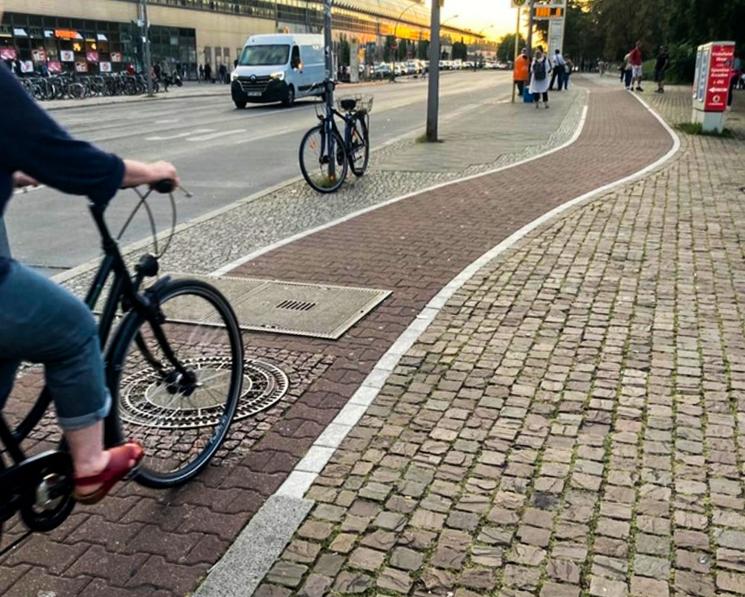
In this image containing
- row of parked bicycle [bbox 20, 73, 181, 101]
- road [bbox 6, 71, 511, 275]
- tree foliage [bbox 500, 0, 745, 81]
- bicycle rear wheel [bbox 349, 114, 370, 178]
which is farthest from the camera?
row of parked bicycle [bbox 20, 73, 181, 101]

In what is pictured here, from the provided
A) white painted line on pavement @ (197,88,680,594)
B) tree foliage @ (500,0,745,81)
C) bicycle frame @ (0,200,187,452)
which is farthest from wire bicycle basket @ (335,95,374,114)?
tree foliage @ (500,0,745,81)

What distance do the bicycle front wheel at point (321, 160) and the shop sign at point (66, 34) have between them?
137 ft

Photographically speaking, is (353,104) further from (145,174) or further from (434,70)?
(145,174)

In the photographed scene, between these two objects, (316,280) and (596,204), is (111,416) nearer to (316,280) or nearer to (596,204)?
(316,280)

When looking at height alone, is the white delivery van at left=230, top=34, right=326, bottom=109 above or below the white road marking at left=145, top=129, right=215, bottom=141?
above

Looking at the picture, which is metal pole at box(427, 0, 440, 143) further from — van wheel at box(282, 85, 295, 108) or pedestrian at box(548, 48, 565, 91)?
pedestrian at box(548, 48, 565, 91)

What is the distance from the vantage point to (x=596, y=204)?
9.34 metres

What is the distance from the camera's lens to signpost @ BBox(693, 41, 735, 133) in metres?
15.8

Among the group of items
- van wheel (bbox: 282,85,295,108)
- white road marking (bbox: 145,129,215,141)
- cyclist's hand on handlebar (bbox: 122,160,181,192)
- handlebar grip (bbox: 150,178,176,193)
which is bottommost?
white road marking (bbox: 145,129,215,141)

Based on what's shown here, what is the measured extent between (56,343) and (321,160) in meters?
8.59

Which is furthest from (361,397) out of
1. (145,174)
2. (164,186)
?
(145,174)

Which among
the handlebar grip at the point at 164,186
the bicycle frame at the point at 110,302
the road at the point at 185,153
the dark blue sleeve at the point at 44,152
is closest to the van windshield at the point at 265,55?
the road at the point at 185,153

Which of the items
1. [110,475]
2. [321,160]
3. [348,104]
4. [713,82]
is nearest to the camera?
[110,475]

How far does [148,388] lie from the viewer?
354 centimetres
